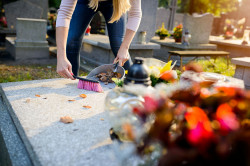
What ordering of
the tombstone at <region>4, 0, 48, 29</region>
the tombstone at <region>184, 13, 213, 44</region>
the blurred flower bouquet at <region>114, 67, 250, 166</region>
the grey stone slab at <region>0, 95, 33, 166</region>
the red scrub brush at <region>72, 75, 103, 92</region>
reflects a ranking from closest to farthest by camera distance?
the blurred flower bouquet at <region>114, 67, 250, 166</region> < the grey stone slab at <region>0, 95, 33, 166</region> < the red scrub brush at <region>72, 75, 103, 92</region> < the tombstone at <region>184, 13, 213, 44</region> < the tombstone at <region>4, 0, 48, 29</region>

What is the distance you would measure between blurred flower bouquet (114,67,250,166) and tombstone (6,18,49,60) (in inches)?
194

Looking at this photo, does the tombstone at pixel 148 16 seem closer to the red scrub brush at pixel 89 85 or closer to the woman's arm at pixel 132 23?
the woman's arm at pixel 132 23

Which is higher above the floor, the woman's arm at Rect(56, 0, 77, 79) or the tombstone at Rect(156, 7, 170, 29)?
the tombstone at Rect(156, 7, 170, 29)

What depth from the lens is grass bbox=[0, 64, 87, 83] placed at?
149 inches

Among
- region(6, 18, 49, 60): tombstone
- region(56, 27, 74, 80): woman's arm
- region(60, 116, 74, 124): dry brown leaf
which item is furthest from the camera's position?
region(6, 18, 49, 60): tombstone

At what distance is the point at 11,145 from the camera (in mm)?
1397

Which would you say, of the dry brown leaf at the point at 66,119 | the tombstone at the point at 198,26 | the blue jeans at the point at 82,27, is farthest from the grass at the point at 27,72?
the tombstone at the point at 198,26

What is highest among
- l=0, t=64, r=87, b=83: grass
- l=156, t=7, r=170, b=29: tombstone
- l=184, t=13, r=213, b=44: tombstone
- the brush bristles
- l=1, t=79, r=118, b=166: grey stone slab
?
l=156, t=7, r=170, b=29: tombstone

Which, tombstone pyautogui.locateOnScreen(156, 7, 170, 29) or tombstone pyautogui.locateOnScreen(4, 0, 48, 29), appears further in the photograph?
tombstone pyautogui.locateOnScreen(156, 7, 170, 29)

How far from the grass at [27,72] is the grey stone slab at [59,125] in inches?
62.1

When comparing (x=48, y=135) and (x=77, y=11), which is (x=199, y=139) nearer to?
(x=48, y=135)

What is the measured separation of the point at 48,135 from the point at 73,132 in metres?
0.14

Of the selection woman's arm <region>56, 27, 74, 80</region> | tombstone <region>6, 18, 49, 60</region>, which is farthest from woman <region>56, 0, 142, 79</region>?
tombstone <region>6, 18, 49, 60</region>

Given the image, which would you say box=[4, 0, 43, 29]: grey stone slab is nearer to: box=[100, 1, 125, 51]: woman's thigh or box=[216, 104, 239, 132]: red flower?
box=[100, 1, 125, 51]: woman's thigh
